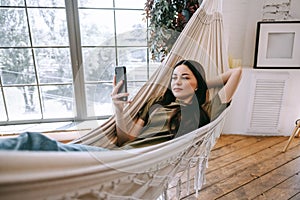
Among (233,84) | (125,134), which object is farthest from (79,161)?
(233,84)

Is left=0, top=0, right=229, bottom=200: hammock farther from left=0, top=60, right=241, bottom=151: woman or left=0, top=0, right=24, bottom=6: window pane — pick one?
left=0, top=0, right=24, bottom=6: window pane

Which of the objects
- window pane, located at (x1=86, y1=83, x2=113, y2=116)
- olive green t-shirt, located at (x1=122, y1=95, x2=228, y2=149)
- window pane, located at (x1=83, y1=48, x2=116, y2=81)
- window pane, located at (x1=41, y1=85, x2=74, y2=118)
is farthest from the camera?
window pane, located at (x1=41, y1=85, x2=74, y2=118)

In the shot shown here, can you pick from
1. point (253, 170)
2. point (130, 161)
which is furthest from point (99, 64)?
point (253, 170)

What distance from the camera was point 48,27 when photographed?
2.02 m

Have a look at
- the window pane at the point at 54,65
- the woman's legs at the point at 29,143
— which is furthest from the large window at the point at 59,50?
the woman's legs at the point at 29,143

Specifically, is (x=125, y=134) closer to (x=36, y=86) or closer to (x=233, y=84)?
(x=233, y=84)

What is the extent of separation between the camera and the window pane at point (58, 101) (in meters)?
2.16

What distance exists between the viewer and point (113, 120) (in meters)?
1.21

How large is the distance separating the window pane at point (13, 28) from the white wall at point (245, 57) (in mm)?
1864

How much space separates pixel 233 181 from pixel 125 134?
868 millimetres

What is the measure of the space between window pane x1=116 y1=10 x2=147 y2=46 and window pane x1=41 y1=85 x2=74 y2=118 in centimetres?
73

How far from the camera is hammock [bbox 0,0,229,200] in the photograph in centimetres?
46

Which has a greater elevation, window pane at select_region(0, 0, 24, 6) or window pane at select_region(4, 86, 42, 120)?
window pane at select_region(0, 0, 24, 6)

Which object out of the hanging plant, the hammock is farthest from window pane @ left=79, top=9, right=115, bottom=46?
the hammock
